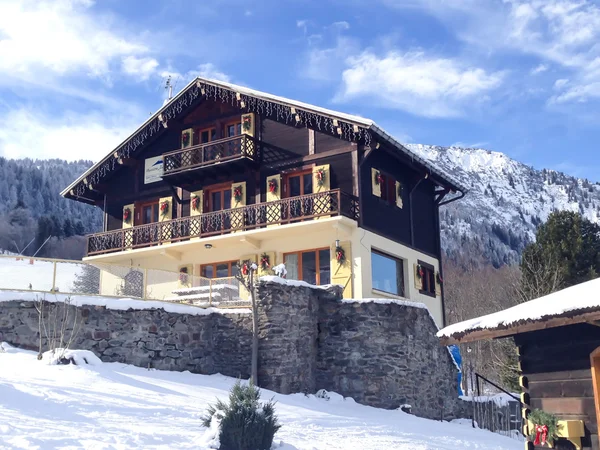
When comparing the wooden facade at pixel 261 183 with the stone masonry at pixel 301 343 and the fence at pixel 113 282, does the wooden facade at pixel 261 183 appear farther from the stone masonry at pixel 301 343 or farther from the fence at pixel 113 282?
the fence at pixel 113 282

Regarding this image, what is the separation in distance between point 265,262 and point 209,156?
4541mm

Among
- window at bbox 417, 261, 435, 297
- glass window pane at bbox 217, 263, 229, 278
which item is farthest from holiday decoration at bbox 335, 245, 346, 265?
glass window pane at bbox 217, 263, 229, 278

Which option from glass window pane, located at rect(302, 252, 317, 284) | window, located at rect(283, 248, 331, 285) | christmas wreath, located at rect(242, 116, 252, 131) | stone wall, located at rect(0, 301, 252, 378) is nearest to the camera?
stone wall, located at rect(0, 301, 252, 378)

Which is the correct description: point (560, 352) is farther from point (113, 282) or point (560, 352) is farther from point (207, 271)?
point (207, 271)

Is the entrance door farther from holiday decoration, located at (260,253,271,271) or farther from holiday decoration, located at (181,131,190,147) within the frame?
holiday decoration, located at (181,131,190,147)

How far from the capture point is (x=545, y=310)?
876cm

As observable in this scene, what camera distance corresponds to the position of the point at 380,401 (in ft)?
60.2

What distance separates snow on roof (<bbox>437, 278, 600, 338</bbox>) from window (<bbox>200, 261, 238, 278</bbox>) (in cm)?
1387

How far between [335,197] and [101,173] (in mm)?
10993

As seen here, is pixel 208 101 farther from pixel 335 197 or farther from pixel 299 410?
pixel 299 410

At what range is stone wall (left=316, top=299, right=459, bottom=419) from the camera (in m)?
18.5

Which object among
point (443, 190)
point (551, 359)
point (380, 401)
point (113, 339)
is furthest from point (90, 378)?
point (443, 190)

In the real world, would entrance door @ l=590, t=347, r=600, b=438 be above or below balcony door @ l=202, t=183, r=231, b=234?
below

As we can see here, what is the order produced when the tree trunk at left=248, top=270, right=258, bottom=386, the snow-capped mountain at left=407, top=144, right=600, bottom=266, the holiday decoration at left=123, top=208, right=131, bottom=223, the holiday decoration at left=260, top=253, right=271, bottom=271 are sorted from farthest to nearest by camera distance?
the snow-capped mountain at left=407, top=144, right=600, bottom=266 → the holiday decoration at left=123, top=208, right=131, bottom=223 → the holiday decoration at left=260, top=253, right=271, bottom=271 → the tree trunk at left=248, top=270, right=258, bottom=386
